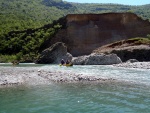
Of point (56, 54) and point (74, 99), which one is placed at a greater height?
point (74, 99)

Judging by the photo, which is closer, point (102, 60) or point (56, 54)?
point (102, 60)

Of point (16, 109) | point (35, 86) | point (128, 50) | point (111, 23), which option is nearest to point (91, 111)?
point (16, 109)

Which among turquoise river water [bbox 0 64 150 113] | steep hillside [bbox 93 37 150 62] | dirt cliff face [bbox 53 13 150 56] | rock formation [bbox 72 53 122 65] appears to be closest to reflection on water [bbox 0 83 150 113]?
turquoise river water [bbox 0 64 150 113]

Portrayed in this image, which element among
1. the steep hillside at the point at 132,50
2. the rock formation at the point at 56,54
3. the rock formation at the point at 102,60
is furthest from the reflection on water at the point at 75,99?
the rock formation at the point at 56,54

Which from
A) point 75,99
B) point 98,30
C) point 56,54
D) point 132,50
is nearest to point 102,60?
point 132,50

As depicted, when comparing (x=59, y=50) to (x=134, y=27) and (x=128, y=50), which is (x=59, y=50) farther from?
(x=134, y=27)

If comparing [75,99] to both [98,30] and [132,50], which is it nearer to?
[132,50]

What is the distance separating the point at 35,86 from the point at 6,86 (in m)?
1.96

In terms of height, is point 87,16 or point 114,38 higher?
point 87,16

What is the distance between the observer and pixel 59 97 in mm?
15156

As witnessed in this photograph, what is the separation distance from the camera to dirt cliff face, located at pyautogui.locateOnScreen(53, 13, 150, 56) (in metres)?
71.1

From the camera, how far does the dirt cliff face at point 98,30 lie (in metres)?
71.1

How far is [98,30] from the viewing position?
73.2m

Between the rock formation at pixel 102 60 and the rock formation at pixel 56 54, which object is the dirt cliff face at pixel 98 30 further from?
the rock formation at pixel 102 60
